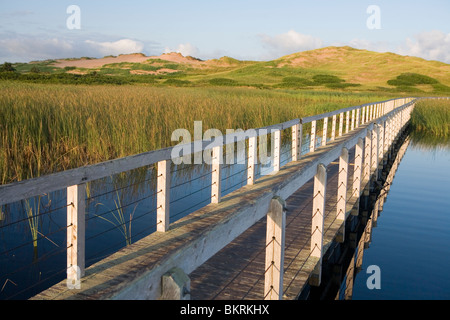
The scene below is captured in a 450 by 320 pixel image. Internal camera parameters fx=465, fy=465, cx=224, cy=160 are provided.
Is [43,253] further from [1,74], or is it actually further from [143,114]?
[1,74]

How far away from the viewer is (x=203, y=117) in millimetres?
13930

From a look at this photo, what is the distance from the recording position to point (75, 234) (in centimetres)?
325

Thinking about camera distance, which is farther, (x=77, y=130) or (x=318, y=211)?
(x=77, y=130)

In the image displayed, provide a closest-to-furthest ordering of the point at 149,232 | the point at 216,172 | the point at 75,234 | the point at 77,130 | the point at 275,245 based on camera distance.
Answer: the point at 75,234
the point at 275,245
the point at 216,172
the point at 149,232
the point at 77,130

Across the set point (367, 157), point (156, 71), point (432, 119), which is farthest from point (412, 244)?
point (156, 71)

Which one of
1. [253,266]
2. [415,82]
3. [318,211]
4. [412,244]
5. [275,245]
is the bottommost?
[412,244]

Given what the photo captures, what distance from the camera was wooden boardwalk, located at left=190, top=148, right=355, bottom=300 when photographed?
180 inches

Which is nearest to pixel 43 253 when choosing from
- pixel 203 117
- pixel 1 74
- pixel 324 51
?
pixel 203 117

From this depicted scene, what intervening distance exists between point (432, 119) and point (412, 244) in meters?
19.3

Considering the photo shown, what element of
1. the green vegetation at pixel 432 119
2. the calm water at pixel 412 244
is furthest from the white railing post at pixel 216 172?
the green vegetation at pixel 432 119

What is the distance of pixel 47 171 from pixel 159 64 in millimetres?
115667

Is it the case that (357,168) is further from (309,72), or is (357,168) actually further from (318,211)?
(309,72)

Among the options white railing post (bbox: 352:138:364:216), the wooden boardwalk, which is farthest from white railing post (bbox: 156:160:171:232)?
white railing post (bbox: 352:138:364:216)

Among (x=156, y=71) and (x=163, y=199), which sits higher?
(x=156, y=71)
